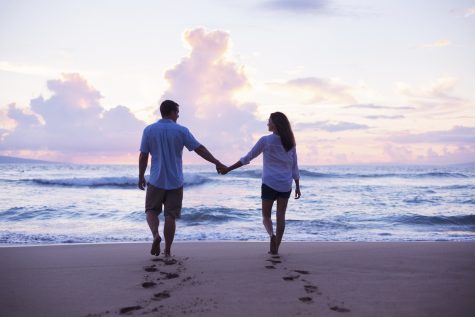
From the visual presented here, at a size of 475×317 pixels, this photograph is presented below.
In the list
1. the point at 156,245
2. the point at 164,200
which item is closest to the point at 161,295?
the point at 156,245

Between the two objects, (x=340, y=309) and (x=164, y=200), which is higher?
(x=164, y=200)

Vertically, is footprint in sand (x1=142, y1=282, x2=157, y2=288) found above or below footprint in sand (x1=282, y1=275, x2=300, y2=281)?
above

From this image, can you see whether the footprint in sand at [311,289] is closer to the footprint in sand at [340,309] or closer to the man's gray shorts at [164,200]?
the footprint in sand at [340,309]

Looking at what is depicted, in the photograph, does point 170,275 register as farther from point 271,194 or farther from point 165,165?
point 271,194

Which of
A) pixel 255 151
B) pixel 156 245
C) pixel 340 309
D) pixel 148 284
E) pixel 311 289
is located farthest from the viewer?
pixel 255 151

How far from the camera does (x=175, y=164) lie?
5074 millimetres

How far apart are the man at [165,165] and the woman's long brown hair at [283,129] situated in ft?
3.43

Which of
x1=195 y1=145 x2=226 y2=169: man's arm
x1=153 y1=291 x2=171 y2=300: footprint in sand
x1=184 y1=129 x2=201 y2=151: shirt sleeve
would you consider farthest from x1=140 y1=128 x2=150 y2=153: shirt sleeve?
x1=153 y1=291 x2=171 y2=300: footprint in sand

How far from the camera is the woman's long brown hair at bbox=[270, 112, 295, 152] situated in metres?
5.30

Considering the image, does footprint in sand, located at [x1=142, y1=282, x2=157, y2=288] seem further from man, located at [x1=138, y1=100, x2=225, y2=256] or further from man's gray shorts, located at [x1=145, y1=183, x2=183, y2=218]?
man's gray shorts, located at [x1=145, y1=183, x2=183, y2=218]

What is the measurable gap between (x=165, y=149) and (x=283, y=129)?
149 centimetres

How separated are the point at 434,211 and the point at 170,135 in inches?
414

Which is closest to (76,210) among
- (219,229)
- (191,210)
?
(191,210)

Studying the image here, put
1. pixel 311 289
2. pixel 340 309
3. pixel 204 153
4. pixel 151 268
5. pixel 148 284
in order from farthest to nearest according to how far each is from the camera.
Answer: pixel 204 153 → pixel 151 268 → pixel 148 284 → pixel 311 289 → pixel 340 309
